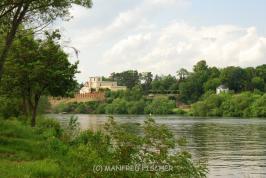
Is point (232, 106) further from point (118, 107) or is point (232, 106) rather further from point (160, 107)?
point (118, 107)

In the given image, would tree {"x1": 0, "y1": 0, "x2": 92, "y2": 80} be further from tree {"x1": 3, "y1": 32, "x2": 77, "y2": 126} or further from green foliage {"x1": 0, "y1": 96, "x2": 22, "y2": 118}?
green foliage {"x1": 0, "y1": 96, "x2": 22, "y2": 118}

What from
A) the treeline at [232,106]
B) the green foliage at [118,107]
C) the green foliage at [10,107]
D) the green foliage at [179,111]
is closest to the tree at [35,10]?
the green foliage at [10,107]

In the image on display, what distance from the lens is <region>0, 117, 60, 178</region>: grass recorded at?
16.7 meters

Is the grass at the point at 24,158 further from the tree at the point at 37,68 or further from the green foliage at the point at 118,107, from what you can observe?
the green foliage at the point at 118,107

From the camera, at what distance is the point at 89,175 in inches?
555

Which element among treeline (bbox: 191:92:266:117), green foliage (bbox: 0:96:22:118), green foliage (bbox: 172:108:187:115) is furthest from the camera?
green foliage (bbox: 172:108:187:115)

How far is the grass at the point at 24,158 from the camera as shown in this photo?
1673 centimetres

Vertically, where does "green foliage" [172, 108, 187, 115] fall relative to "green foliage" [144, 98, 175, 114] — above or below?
below

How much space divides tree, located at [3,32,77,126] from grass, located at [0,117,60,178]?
Result: 492cm

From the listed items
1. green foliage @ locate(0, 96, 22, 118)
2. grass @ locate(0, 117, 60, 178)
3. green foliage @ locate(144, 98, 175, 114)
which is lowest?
grass @ locate(0, 117, 60, 178)

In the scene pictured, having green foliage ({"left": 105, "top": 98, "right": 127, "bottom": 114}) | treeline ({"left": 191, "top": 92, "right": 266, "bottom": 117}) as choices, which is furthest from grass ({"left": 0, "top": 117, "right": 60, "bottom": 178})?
green foliage ({"left": 105, "top": 98, "right": 127, "bottom": 114})

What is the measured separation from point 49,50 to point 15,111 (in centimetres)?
1340

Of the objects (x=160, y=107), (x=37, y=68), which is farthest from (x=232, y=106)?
(x=37, y=68)

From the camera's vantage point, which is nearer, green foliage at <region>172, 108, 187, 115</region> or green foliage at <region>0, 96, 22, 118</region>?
green foliage at <region>0, 96, 22, 118</region>
